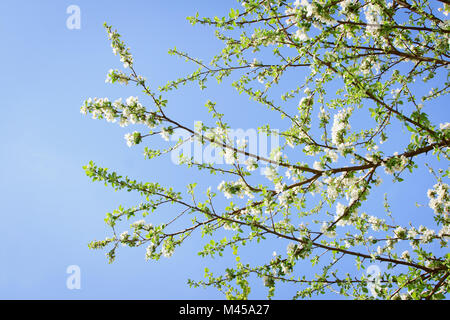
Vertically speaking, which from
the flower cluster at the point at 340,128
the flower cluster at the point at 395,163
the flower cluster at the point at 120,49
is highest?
the flower cluster at the point at 120,49

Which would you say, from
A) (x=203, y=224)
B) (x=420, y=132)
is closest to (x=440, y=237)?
(x=420, y=132)

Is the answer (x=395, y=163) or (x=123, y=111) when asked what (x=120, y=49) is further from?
(x=395, y=163)

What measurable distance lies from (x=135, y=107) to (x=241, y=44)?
86.8 inches

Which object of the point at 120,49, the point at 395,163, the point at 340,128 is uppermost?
the point at 120,49

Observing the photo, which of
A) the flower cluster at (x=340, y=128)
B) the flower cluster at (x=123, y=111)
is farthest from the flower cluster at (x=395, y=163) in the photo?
the flower cluster at (x=123, y=111)

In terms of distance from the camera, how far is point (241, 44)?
16.2ft

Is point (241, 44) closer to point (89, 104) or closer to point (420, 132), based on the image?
point (89, 104)

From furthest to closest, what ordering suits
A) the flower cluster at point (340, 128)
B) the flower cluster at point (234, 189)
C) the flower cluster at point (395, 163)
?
the flower cluster at point (234, 189) → the flower cluster at point (340, 128) → the flower cluster at point (395, 163)

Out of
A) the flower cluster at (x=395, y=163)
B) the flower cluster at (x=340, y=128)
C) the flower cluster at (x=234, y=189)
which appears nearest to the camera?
the flower cluster at (x=395, y=163)

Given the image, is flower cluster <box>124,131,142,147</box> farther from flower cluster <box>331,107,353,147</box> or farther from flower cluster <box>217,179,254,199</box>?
flower cluster <box>331,107,353,147</box>

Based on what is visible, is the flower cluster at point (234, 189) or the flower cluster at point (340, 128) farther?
the flower cluster at point (234, 189)

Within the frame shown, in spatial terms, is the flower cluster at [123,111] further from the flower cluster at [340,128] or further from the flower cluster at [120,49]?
the flower cluster at [340,128]

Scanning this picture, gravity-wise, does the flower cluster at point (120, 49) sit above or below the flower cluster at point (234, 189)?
above

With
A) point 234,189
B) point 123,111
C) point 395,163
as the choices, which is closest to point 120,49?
A: point 123,111
